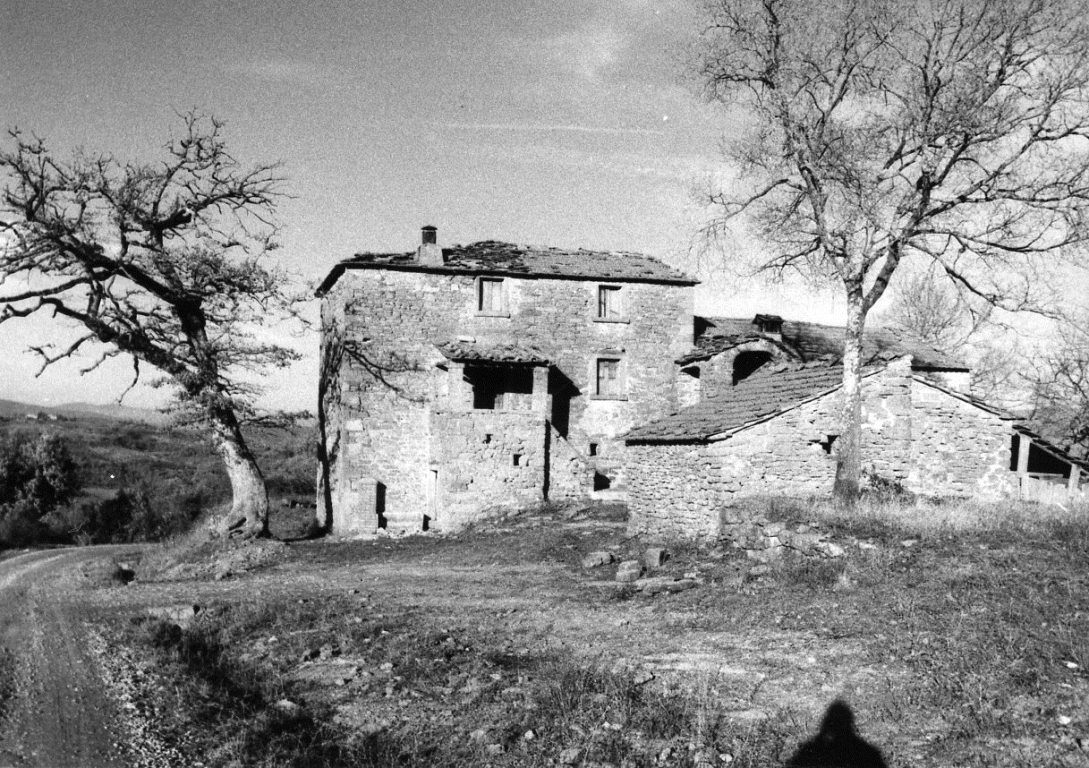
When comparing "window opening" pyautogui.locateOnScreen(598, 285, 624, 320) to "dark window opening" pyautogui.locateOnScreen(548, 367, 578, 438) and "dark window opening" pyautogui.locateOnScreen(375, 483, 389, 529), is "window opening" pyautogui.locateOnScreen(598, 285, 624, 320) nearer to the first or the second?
"dark window opening" pyautogui.locateOnScreen(548, 367, 578, 438)

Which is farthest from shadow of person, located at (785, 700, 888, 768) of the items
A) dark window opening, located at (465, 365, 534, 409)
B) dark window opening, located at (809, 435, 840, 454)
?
dark window opening, located at (465, 365, 534, 409)

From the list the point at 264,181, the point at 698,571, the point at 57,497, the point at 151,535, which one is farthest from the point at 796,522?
the point at 57,497

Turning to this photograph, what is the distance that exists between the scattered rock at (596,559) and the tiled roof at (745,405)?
337 cm

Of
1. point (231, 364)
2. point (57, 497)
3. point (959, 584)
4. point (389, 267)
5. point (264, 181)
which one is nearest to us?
point (959, 584)

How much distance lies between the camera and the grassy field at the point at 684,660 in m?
6.23

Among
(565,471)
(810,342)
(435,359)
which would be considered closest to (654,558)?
(565,471)

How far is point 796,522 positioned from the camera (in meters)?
13.1

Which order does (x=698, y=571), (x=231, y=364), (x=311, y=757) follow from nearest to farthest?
(x=311, y=757)
(x=698, y=571)
(x=231, y=364)

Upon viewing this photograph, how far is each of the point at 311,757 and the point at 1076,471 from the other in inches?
749

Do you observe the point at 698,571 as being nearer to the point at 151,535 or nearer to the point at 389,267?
the point at 389,267

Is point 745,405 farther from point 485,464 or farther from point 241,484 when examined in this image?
point 241,484

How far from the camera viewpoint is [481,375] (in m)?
25.5

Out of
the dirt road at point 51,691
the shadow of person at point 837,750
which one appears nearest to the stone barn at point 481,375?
the dirt road at point 51,691

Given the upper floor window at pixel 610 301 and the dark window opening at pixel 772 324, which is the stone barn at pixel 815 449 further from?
the dark window opening at pixel 772 324
